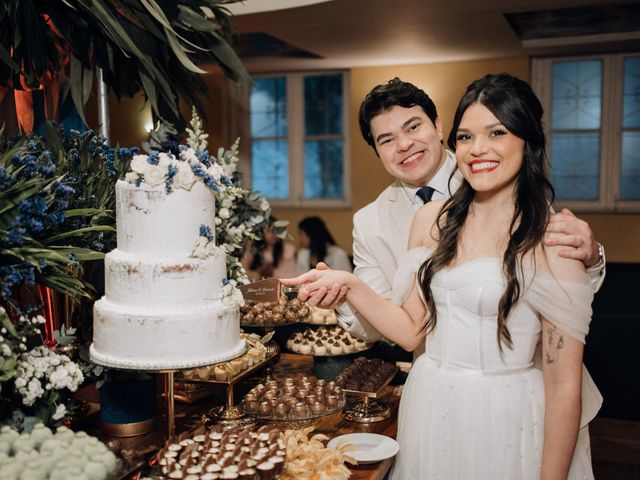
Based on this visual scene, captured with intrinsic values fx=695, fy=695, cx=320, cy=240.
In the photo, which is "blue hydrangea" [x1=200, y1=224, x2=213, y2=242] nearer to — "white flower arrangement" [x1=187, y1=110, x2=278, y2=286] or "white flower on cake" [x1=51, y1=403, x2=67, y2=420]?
"white flower arrangement" [x1=187, y1=110, x2=278, y2=286]

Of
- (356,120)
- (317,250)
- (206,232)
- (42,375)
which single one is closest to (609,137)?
(356,120)

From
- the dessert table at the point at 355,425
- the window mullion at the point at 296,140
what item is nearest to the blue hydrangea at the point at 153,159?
the dessert table at the point at 355,425

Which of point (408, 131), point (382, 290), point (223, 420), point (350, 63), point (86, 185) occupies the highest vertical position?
point (350, 63)

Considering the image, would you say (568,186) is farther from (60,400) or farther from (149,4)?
(60,400)

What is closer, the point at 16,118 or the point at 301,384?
the point at 301,384

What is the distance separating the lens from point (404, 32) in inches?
283

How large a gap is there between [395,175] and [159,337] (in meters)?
1.33

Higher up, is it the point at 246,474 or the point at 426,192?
the point at 426,192

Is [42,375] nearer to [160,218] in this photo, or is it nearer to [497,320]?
[160,218]

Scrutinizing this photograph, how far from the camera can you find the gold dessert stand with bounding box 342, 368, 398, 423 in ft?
8.24

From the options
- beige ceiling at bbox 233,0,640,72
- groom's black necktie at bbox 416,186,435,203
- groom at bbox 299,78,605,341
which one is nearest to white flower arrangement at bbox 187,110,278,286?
groom at bbox 299,78,605,341

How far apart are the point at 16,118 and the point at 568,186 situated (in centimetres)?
733

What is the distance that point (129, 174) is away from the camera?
6.26 ft

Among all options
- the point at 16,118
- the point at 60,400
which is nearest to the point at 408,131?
the point at 60,400
